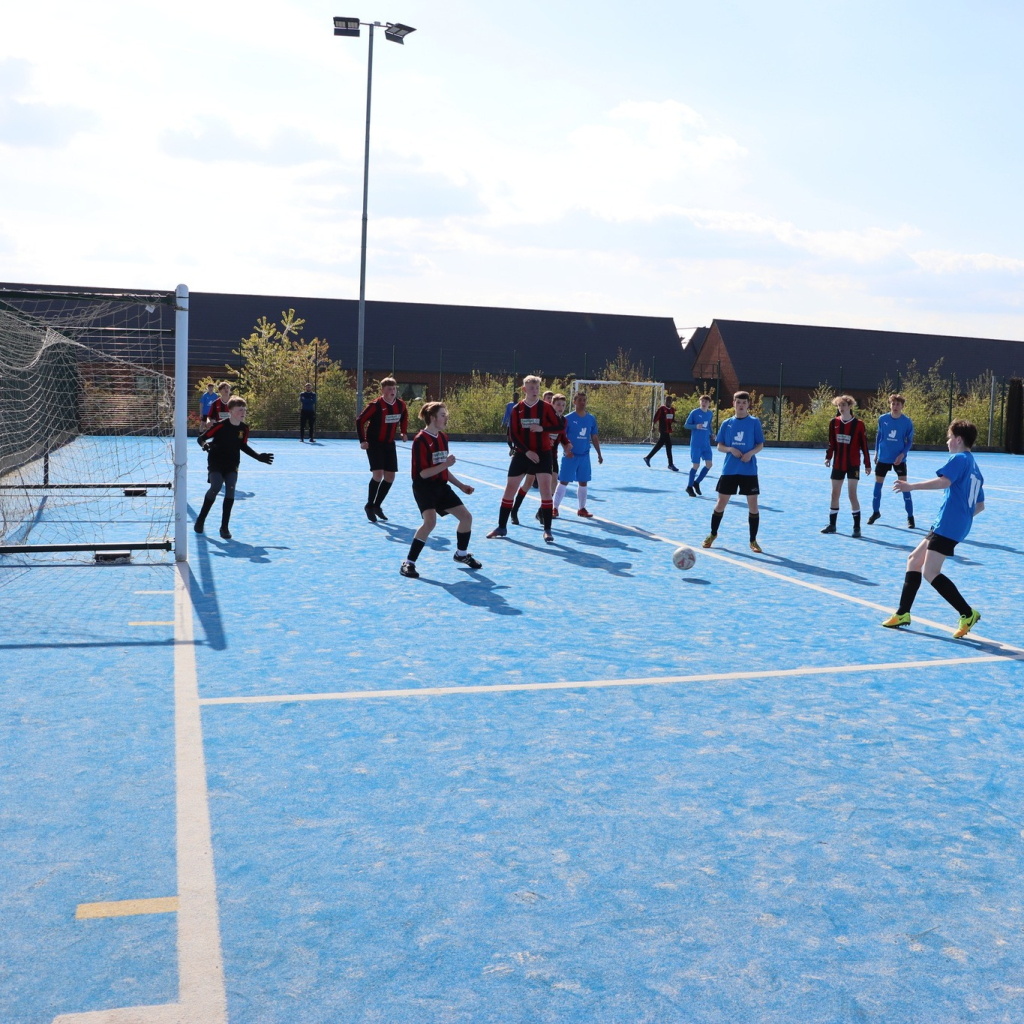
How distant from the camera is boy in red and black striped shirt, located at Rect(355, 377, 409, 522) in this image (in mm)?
13297

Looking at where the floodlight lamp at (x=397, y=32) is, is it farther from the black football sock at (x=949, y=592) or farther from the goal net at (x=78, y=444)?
the black football sock at (x=949, y=592)

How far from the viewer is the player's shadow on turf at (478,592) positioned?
8789 mm

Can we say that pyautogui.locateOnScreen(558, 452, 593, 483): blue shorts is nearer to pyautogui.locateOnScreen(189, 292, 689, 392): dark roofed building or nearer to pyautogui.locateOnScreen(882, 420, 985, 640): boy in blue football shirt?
pyautogui.locateOnScreen(882, 420, 985, 640): boy in blue football shirt

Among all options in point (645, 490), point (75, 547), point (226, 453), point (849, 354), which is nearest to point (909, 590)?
point (75, 547)

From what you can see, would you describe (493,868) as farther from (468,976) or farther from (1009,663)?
(1009,663)

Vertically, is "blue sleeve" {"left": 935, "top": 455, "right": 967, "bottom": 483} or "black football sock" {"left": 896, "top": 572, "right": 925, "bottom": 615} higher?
"blue sleeve" {"left": 935, "top": 455, "right": 967, "bottom": 483}

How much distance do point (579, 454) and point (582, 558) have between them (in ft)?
13.8

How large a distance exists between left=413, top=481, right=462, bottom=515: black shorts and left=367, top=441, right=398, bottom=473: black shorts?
3.29 metres

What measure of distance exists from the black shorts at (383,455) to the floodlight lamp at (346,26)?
2382 cm

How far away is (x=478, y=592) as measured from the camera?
9484 mm

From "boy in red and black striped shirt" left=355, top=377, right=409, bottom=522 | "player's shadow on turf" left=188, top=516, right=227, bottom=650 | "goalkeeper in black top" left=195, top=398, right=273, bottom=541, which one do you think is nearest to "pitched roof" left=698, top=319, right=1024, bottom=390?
"boy in red and black striped shirt" left=355, top=377, right=409, bottom=522

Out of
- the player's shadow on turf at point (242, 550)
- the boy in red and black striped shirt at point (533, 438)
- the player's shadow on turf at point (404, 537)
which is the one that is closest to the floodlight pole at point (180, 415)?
the player's shadow on turf at point (242, 550)

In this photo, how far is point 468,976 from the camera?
3285 mm

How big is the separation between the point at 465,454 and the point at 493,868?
25.7m
